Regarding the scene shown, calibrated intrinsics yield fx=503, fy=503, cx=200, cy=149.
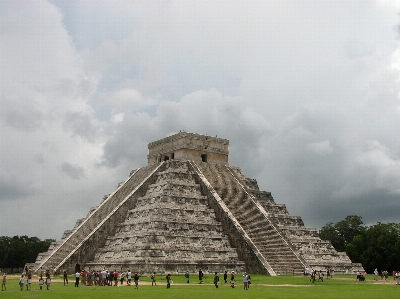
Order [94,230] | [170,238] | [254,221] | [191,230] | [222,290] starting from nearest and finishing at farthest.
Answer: [222,290] → [170,238] → [191,230] → [94,230] → [254,221]

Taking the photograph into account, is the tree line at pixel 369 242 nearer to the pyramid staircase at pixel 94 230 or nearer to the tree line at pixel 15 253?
the pyramid staircase at pixel 94 230

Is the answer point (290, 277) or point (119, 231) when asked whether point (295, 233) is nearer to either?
point (290, 277)

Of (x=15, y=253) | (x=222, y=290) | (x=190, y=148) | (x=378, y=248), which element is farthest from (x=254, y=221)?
(x=15, y=253)

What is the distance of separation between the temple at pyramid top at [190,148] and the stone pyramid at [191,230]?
9cm

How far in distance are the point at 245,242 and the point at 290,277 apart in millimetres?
3555

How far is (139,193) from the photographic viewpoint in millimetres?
32844

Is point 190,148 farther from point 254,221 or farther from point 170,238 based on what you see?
point 170,238

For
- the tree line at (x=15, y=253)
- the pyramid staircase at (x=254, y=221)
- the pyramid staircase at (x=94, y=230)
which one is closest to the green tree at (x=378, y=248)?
the pyramid staircase at (x=254, y=221)

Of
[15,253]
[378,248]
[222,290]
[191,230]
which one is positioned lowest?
[222,290]

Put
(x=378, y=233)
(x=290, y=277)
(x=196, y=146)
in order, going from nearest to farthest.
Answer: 1. (x=290, y=277)
2. (x=196, y=146)
3. (x=378, y=233)

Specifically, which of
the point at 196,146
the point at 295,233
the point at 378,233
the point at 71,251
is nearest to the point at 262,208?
the point at 295,233

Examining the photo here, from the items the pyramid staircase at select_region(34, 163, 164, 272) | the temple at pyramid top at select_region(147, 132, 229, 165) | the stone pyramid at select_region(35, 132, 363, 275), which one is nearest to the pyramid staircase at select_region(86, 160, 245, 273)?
the stone pyramid at select_region(35, 132, 363, 275)

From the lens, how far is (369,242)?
151 ft

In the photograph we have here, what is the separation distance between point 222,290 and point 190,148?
18767mm
